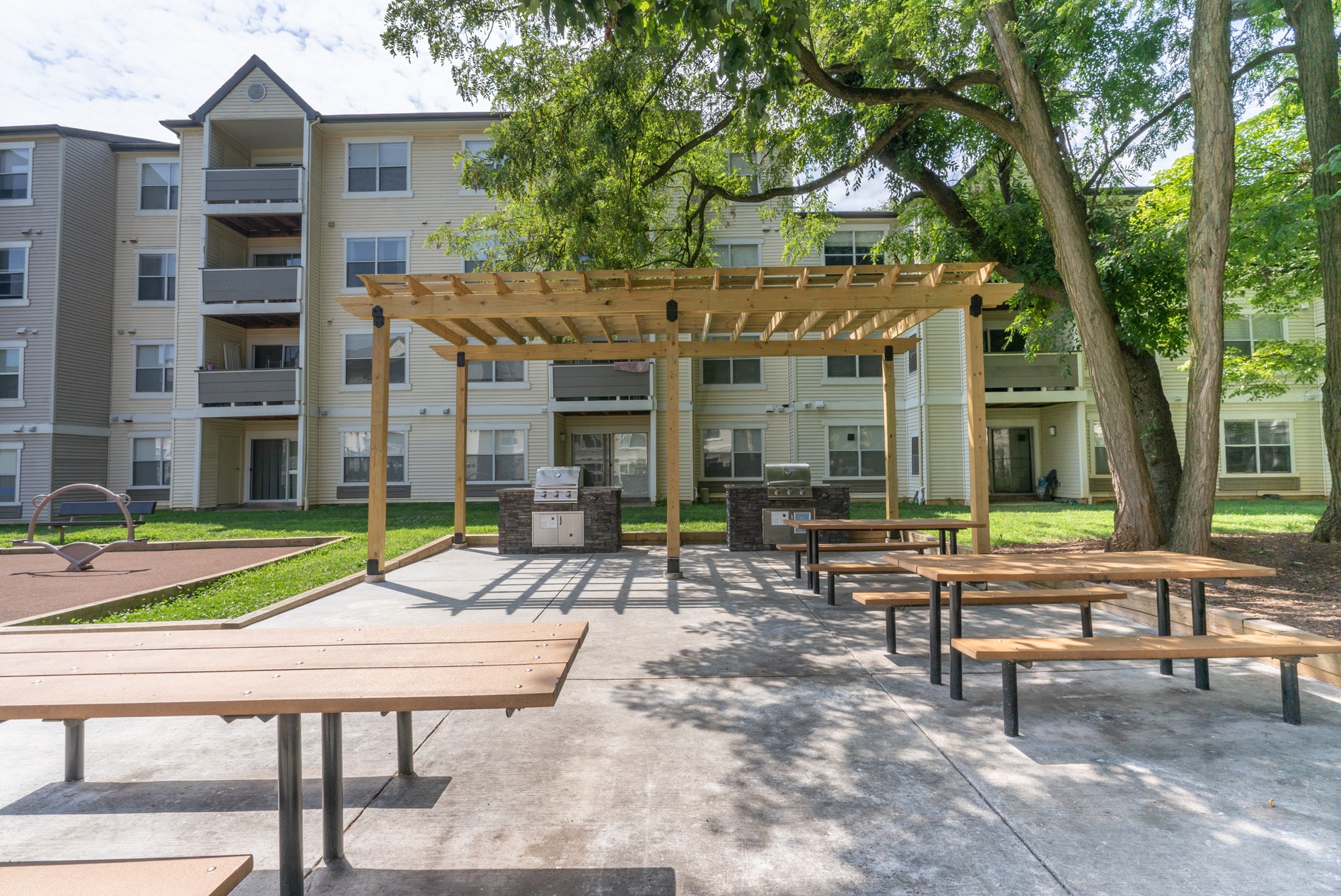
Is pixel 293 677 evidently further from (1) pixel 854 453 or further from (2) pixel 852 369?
(2) pixel 852 369

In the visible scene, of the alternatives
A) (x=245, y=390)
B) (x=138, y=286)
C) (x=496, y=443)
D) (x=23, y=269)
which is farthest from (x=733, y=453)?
(x=23, y=269)

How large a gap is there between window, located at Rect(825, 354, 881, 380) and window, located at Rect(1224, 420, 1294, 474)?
11271 mm

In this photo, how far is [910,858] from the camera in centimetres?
250

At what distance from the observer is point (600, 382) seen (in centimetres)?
1975

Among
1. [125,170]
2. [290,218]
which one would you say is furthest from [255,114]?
[125,170]

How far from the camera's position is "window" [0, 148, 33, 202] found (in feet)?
65.6

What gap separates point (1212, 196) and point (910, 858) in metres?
8.14

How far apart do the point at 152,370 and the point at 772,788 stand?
968 inches

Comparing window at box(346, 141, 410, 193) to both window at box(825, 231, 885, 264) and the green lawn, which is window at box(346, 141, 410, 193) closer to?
the green lawn

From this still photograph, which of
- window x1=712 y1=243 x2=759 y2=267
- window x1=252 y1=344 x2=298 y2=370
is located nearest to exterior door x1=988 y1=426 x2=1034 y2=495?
window x1=712 y1=243 x2=759 y2=267

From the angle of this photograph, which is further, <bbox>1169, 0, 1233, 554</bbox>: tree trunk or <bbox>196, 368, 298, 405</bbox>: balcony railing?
Result: <bbox>196, 368, 298, 405</bbox>: balcony railing

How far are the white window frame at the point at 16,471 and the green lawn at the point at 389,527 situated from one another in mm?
3421

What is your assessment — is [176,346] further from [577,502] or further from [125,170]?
[577,502]

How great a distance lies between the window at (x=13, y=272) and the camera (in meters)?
19.9
